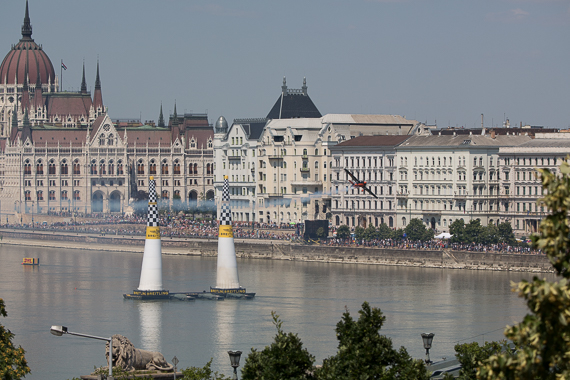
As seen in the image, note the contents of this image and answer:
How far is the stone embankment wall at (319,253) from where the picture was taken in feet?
246

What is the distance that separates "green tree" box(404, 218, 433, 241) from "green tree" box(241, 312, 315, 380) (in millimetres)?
63103

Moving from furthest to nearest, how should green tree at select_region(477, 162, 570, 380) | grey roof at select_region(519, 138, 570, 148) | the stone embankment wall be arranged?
grey roof at select_region(519, 138, 570, 148) < the stone embankment wall < green tree at select_region(477, 162, 570, 380)

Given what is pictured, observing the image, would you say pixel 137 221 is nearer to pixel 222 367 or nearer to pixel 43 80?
pixel 43 80

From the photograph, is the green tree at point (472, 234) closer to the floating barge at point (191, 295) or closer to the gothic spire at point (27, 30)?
the floating barge at point (191, 295)

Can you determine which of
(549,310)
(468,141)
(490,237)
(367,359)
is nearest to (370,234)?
(490,237)

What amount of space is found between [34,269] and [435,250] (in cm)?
2696

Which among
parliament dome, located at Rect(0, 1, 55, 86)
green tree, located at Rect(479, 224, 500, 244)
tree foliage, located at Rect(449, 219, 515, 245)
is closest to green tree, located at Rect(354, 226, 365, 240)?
tree foliage, located at Rect(449, 219, 515, 245)

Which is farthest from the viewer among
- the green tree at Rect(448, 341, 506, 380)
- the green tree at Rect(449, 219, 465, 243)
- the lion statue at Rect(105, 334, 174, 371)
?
the green tree at Rect(449, 219, 465, 243)

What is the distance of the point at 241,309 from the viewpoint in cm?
5650

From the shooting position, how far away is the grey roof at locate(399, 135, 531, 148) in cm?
9150

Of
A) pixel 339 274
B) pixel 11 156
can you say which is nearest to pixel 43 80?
pixel 11 156

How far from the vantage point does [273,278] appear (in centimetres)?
7325

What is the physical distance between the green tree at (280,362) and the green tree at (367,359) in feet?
1.58

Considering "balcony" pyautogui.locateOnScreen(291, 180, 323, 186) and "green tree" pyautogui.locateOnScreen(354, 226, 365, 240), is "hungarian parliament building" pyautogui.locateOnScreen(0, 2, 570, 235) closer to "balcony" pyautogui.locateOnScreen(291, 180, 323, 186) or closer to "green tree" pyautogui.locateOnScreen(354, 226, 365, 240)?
"balcony" pyautogui.locateOnScreen(291, 180, 323, 186)
